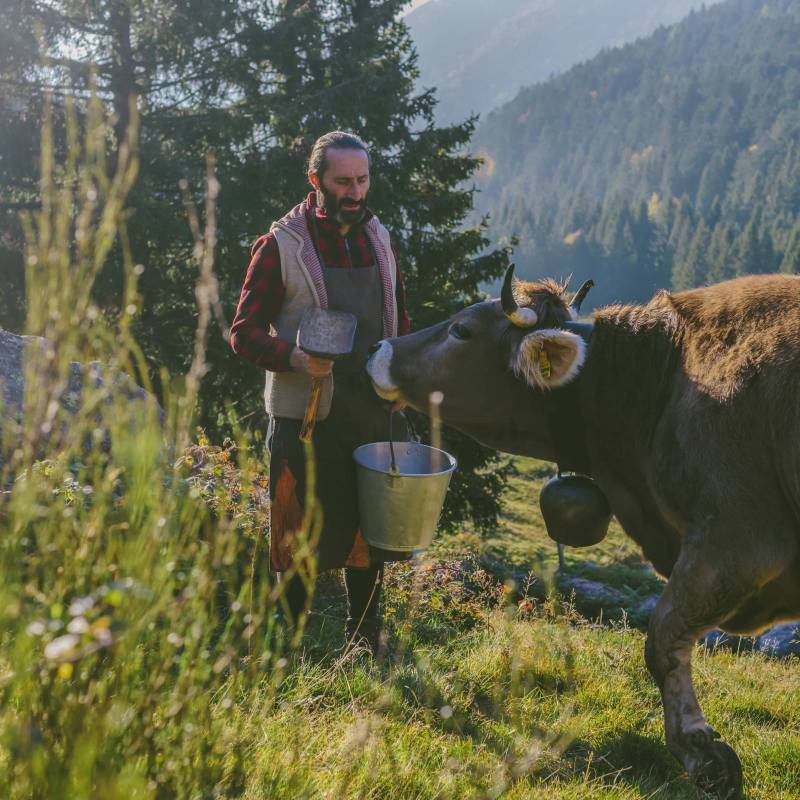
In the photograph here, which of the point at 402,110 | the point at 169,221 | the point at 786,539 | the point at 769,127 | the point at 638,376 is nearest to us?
the point at 786,539

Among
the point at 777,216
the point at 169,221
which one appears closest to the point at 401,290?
the point at 169,221

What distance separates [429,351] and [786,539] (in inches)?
74.9

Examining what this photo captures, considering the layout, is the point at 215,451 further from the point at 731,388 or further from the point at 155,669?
the point at 155,669

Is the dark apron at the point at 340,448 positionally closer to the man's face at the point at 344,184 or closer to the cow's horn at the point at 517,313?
the man's face at the point at 344,184

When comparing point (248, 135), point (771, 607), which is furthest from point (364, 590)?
point (248, 135)

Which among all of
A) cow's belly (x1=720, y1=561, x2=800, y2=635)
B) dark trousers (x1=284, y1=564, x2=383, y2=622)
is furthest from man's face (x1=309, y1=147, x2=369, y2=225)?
cow's belly (x1=720, y1=561, x2=800, y2=635)

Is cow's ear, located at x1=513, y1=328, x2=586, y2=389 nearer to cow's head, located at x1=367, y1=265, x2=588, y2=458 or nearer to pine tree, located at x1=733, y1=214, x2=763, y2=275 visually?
cow's head, located at x1=367, y1=265, x2=588, y2=458

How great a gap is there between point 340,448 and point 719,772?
226 centimetres

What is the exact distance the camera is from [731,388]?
130 inches

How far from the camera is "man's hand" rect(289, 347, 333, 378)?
3.73 meters

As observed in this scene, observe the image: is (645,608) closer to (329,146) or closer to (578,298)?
(578,298)

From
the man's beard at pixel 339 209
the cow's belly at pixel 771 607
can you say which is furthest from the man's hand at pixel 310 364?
the cow's belly at pixel 771 607

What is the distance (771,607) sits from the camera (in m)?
3.45

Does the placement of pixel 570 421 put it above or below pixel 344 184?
below
